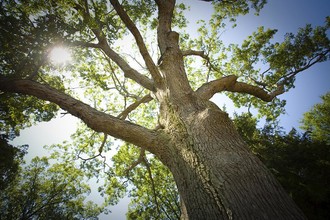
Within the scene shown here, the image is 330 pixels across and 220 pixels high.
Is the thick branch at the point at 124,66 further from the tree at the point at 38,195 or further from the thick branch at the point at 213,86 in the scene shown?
the tree at the point at 38,195

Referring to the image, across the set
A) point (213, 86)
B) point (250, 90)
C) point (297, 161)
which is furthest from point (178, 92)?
point (297, 161)

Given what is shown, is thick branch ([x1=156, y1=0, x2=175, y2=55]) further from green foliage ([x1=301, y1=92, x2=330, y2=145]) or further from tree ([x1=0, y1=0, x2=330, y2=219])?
green foliage ([x1=301, y1=92, x2=330, y2=145])

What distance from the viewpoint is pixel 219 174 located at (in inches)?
93.1

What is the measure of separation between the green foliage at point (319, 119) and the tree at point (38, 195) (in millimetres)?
26602

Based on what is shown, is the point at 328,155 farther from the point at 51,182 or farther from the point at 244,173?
the point at 51,182

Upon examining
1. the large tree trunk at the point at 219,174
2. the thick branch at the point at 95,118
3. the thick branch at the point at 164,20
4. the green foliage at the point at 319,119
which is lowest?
the large tree trunk at the point at 219,174

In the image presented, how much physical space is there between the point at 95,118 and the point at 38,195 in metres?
24.8

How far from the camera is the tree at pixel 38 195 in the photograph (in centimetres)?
2109

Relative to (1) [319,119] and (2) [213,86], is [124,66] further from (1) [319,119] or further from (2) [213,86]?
(1) [319,119]

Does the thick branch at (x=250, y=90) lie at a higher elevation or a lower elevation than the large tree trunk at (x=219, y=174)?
higher

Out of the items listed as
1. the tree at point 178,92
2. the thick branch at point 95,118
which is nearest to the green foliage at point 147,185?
the tree at point 178,92

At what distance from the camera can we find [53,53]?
559 centimetres

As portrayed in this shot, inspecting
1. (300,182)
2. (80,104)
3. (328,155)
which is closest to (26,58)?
(80,104)

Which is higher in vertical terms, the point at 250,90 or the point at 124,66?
the point at 124,66
